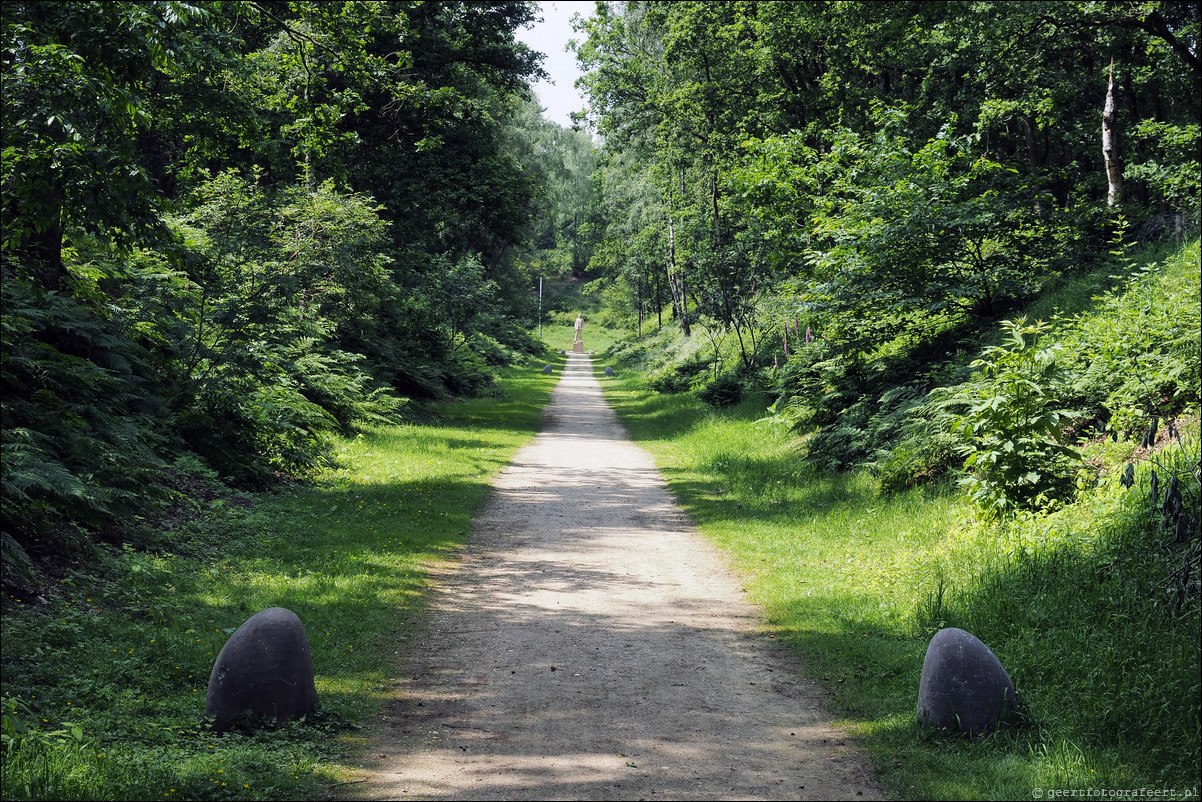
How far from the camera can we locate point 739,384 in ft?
70.7

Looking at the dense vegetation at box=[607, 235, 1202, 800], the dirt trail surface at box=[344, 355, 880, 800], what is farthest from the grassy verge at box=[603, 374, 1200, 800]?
the dirt trail surface at box=[344, 355, 880, 800]

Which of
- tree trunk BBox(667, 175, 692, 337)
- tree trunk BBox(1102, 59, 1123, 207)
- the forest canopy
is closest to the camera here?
the forest canopy

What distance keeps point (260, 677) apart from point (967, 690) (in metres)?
4.24

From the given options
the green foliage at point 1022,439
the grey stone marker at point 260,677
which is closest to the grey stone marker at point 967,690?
the green foliage at point 1022,439

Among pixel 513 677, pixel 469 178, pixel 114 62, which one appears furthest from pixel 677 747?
pixel 469 178

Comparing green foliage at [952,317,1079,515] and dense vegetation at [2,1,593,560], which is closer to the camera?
dense vegetation at [2,1,593,560]

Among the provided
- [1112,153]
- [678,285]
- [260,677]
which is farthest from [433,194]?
[678,285]

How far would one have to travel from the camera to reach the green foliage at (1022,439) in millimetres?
8000

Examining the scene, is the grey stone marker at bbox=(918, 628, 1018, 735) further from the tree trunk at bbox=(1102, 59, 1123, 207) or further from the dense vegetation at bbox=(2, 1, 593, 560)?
the tree trunk at bbox=(1102, 59, 1123, 207)

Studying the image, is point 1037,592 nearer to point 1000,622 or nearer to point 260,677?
point 1000,622

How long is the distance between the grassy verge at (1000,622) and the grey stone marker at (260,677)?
3526mm

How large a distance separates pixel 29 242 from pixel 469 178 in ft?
44.2

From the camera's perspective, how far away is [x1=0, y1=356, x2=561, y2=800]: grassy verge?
4254mm

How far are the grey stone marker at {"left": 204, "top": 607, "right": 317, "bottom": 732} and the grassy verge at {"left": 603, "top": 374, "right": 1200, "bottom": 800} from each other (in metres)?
3.53
